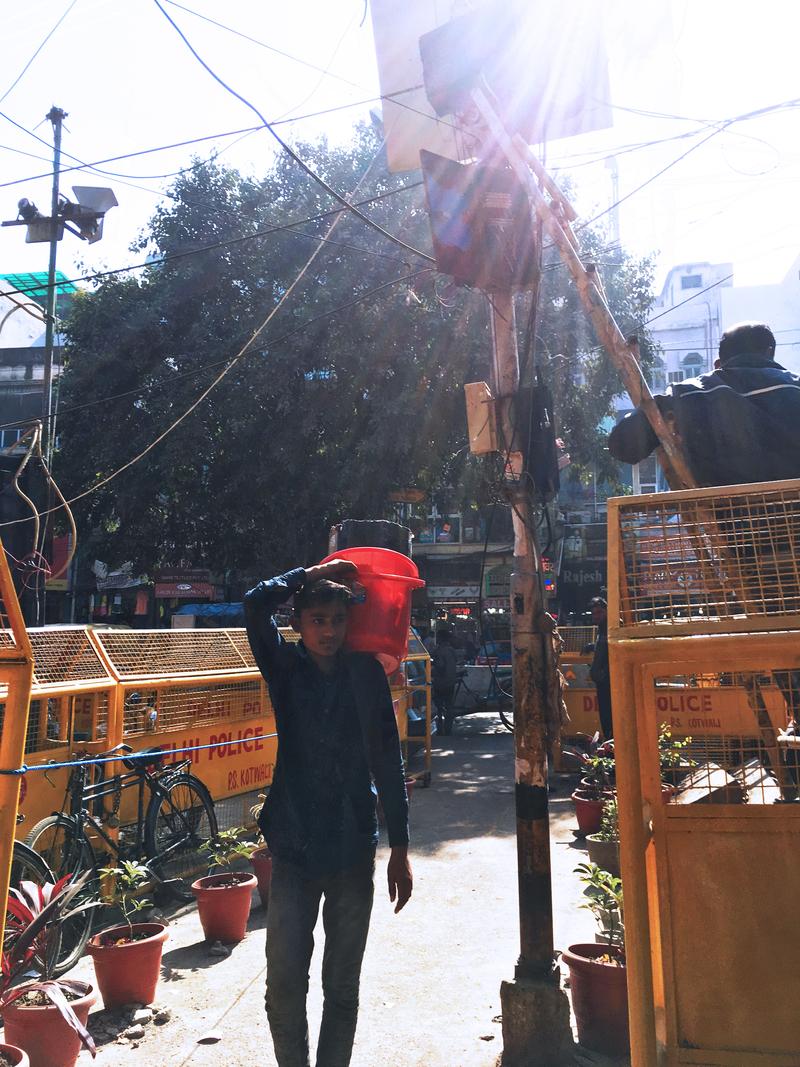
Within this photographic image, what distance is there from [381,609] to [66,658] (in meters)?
3.41

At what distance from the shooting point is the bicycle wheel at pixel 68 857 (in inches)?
180

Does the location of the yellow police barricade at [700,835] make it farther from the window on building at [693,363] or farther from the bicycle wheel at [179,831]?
the window on building at [693,363]

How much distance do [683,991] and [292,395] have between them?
559 inches

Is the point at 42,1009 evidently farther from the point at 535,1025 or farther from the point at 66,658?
the point at 66,658

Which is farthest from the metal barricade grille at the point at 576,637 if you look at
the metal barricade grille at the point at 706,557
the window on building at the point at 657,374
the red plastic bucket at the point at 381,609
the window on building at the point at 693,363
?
the window on building at the point at 693,363

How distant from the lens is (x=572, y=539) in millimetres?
30312

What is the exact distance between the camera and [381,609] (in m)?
2.98

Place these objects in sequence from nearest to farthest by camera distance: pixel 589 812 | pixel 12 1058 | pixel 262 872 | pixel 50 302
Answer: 1. pixel 12 1058
2. pixel 262 872
3. pixel 589 812
4. pixel 50 302

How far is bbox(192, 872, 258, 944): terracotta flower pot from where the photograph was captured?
15.8 feet

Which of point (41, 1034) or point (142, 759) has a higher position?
point (142, 759)

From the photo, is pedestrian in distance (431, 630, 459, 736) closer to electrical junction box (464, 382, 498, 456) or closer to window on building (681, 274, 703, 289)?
electrical junction box (464, 382, 498, 456)

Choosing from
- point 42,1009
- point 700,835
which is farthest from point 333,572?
point 42,1009

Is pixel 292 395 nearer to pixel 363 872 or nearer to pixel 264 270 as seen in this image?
pixel 264 270

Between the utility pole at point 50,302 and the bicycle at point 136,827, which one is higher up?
the utility pole at point 50,302
